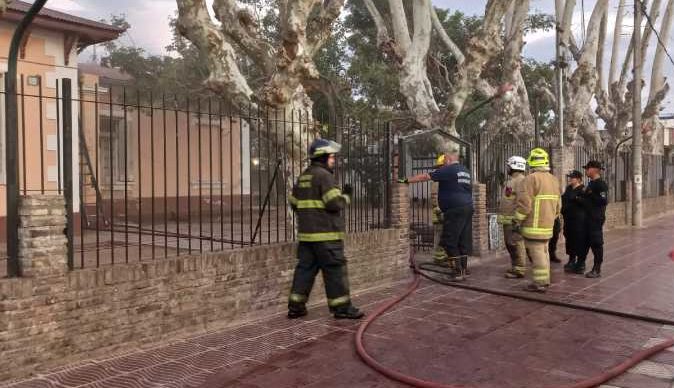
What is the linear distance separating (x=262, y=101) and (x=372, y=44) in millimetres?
17410

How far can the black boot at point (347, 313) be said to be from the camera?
20.1 ft

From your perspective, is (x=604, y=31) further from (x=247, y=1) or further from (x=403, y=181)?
(x=403, y=181)

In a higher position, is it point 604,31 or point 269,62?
point 604,31

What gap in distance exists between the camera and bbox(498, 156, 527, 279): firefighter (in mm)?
8609

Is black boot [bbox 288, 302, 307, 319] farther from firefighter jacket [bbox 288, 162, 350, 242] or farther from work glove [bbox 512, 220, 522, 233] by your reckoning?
work glove [bbox 512, 220, 522, 233]

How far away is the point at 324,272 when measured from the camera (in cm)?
607

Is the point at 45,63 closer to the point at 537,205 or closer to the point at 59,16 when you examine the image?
the point at 59,16

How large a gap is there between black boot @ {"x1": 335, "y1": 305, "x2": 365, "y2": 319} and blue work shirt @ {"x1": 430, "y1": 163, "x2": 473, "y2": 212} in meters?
2.69

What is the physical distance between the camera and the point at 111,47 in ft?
75.3

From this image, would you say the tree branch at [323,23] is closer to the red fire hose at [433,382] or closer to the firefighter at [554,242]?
the firefighter at [554,242]

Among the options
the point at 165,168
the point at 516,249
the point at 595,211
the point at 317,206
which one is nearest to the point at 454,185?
the point at 516,249

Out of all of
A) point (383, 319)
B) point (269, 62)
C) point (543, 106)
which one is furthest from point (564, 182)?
point (543, 106)

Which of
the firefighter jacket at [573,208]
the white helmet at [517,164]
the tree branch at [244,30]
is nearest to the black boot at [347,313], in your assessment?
the white helmet at [517,164]

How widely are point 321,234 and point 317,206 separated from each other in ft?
0.95
